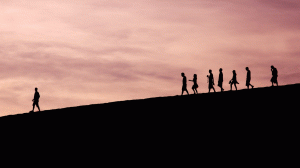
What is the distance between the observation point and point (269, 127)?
16594 millimetres

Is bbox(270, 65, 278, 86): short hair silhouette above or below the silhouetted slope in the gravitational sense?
above

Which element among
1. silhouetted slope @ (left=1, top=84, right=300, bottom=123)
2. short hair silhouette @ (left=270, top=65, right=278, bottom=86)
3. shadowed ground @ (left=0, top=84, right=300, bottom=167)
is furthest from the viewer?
short hair silhouette @ (left=270, top=65, right=278, bottom=86)

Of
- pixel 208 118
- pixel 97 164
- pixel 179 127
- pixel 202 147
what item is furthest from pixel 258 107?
pixel 97 164

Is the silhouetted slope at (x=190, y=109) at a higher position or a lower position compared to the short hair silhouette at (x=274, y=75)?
lower

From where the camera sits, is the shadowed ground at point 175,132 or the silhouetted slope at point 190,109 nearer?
the shadowed ground at point 175,132

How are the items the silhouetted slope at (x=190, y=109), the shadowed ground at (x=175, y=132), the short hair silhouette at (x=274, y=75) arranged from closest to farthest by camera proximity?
the shadowed ground at (x=175, y=132), the silhouetted slope at (x=190, y=109), the short hair silhouette at (x=274, y=75)

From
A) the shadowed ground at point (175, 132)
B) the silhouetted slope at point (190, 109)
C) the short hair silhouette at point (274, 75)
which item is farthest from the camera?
the short hair silhouette at point (274, 75)

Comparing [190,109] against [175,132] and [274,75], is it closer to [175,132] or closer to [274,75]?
[175,132]

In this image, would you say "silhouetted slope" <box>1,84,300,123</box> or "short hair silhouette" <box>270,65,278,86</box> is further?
"short hair silhouette" <box>270,65,278,86</box>

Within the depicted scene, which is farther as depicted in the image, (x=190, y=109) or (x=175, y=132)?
(x=190, y=109)

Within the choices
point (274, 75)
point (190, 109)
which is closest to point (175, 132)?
point (190, 109)

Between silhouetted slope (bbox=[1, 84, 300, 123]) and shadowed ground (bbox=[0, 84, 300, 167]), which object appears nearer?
shadowed ground (bbox=[0, 84, 300, 167])

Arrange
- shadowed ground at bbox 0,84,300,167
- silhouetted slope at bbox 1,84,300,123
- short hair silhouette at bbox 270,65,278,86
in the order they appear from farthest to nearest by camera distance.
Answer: short hair silhouette at bbox 270,65,278,86 → silhouetted slope at bbox 1,84,300,123 → shadowed ground at bbox 0,84,300,167

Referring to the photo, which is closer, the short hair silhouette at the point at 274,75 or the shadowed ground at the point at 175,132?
the shadowed ground at the point at 175,132
